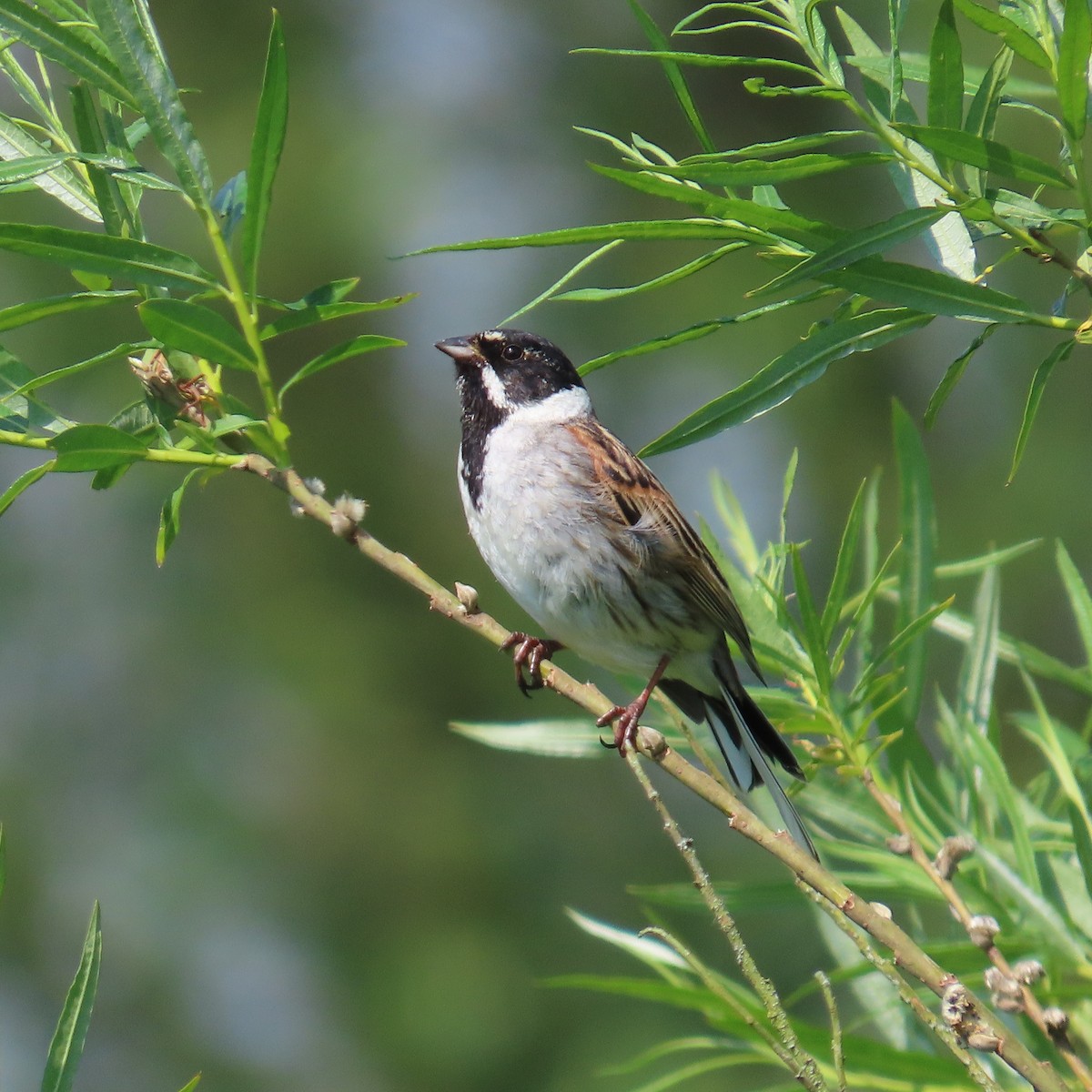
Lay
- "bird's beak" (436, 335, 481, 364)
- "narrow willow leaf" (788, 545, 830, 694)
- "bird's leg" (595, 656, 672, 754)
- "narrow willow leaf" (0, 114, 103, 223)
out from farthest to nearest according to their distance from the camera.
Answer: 1. "bird's beak" (436, 335, 481, 364)
2. "bird's leg" (595, 656, 672, 754)
3. "narrow willow leaf" (788, 545, 830, 694)
4. "narrow willow leaf" (0, 114, 103, 223)

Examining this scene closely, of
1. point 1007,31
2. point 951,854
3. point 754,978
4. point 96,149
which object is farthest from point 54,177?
point 951,854

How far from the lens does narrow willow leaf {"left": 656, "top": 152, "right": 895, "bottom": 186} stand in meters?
1.16

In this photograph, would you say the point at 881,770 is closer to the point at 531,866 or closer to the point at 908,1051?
the point at 908,1051

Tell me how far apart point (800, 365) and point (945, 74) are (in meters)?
0.28

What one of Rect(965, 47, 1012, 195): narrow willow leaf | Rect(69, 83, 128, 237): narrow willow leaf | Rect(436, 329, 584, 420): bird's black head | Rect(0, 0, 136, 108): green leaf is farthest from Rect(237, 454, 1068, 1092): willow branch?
Rect(436, 329, 584, 420): bird's black head

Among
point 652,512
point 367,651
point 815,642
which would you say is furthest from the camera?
point 367,651

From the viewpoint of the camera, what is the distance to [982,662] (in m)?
1.91

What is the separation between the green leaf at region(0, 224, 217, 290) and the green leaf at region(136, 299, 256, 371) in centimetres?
5

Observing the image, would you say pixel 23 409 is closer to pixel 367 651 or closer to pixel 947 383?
pixel 947 383

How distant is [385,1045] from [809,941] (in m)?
2.40

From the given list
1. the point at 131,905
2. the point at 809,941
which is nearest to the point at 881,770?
the point at 809,941

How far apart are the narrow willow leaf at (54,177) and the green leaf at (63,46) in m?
0.17

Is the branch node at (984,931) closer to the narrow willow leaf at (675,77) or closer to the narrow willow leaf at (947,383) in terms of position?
the narrow willow leaf at (947,383)

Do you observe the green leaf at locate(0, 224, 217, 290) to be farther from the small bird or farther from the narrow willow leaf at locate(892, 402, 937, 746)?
the small bird
